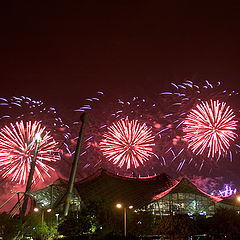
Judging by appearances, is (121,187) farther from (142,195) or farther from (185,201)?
(185,201)

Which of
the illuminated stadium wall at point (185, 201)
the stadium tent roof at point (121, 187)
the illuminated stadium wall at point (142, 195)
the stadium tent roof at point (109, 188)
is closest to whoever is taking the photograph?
the illuminated stadium wall at point (185, 201)

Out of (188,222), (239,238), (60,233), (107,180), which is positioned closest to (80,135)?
(60,233)

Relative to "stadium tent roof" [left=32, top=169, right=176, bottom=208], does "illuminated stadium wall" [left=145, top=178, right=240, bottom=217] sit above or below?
below

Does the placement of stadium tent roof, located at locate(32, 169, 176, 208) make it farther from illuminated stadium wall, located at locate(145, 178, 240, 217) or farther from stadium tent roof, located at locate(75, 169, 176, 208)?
illuminated stadium wall, located at locate(145, 178, 240, 217)

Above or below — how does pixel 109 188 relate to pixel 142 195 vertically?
above

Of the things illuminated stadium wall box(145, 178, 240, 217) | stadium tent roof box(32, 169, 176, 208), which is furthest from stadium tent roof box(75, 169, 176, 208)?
illuminated stadium wall box(145, 178, 240, 217)

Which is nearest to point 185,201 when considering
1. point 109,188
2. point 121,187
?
point 121,187

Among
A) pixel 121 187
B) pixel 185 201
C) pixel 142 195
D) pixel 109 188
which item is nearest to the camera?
pixel 185 201

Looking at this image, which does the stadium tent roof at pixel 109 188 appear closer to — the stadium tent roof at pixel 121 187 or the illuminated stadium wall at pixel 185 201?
the stadium tent roof at pixel 121 187

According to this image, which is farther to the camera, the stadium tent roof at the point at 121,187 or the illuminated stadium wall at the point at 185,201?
the stadium tent roof at the point at 121,187

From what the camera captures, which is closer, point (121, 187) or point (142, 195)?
point (142, 195)

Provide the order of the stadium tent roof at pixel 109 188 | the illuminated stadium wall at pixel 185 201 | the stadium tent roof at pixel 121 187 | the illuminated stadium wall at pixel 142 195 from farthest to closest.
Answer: the stadium tent roof at pixel 109 188 < the stadium tent roof at pixel 121 187 < the illuminated stadium wall at pixel 142 195 < the illuminated stadium wall at pixel 185 201

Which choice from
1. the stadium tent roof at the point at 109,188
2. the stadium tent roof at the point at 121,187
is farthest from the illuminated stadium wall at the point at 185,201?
the stadium tent roof at the point at 109,188

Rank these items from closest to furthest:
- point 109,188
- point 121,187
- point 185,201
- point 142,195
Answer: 1. point 185,201
2. point 142,195
3. point 109,188
4. point 121,187
